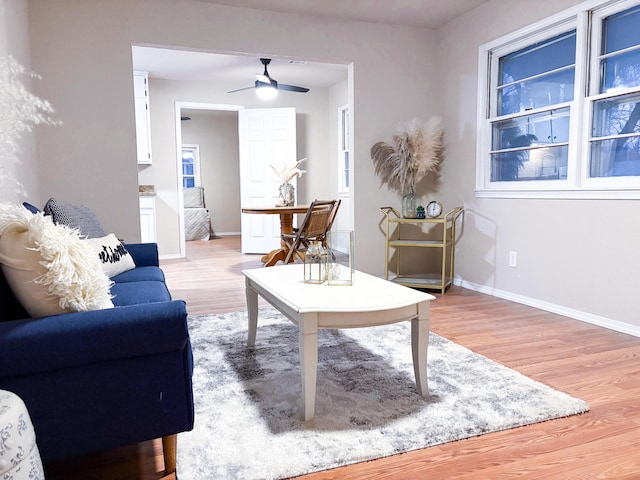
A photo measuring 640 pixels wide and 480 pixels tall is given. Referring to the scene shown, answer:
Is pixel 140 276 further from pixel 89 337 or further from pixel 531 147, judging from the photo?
pixel 531 147

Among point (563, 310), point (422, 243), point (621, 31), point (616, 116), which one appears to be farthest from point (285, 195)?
point (621, 31)

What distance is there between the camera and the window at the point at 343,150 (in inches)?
271

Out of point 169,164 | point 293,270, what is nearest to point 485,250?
point 293,270

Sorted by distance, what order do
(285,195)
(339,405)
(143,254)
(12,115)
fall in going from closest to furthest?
1. (339,405)
2. (12,115)
3. (143,254)
4. (285,195)

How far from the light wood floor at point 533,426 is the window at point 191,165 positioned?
21.2 feet

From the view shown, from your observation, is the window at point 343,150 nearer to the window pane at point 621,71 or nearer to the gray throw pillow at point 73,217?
the window pane at point 621,71

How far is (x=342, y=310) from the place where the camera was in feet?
5.95

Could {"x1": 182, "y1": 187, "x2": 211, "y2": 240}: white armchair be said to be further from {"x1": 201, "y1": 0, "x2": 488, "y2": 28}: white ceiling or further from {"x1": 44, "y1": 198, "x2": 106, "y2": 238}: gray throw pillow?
{"x1": 44, "y1": 198, "x2": 106, "y2": 238}: gray throw pillow

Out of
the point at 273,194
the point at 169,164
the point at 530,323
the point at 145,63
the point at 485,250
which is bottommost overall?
the point at 530,323

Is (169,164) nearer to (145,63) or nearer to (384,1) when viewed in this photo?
(145,63)

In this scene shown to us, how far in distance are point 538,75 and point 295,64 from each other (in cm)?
304

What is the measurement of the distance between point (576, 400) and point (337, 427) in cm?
106

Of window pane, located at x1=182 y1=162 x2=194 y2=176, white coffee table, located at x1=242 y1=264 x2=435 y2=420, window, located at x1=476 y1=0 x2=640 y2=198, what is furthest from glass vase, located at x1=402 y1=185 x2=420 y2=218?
window pane, located at x1=182 y1=162 x2=194 y2=176

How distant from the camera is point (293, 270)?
2.69m
